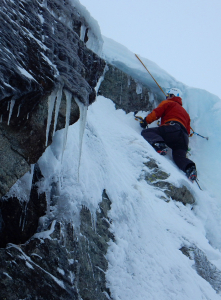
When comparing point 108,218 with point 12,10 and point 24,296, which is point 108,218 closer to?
point 24,296

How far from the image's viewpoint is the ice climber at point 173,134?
4879 millimetres

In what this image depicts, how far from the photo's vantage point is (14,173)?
178 cm

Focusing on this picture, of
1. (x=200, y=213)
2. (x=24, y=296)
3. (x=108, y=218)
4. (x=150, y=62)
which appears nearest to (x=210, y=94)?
(x=150, y=62)

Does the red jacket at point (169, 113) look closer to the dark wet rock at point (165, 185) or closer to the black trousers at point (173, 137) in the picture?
the black trousers at point (173, 137)

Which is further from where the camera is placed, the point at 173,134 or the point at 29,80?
the point at 173,134

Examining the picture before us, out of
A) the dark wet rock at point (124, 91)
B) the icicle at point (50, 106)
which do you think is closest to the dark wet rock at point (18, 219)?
the icicle at point (50, 106)

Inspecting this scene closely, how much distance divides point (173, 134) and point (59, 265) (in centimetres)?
362

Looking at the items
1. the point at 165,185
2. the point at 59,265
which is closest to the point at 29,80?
the point at 59,265

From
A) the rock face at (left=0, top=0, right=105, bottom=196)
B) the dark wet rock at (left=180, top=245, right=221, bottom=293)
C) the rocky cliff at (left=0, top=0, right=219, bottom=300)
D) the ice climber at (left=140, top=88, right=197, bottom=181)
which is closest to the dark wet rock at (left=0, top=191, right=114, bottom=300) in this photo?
the rocky cliff at (left=0, top=0, right=219, bottom=300)

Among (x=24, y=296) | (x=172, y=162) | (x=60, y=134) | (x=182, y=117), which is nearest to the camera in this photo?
(x=24, y=296)

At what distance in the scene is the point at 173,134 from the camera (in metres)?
5.11

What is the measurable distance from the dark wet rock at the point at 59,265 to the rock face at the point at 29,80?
0.51 metres

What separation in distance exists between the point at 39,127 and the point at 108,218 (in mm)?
1254

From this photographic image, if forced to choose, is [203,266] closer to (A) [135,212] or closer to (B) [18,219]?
(A) [135,212]
